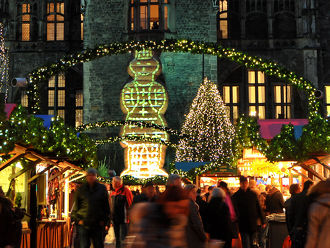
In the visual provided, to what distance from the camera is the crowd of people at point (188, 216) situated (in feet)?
16.6

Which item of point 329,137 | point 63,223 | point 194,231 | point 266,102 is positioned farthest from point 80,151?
point 266,102

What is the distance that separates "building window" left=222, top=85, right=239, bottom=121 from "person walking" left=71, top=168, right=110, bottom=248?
26.8m

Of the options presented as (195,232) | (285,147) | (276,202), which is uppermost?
(285,147)

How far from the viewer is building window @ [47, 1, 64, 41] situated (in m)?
38.2

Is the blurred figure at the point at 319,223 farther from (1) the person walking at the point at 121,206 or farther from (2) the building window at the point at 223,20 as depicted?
(2) the building window at the point at 223,20

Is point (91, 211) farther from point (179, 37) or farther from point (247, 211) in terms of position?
point (179, 37)

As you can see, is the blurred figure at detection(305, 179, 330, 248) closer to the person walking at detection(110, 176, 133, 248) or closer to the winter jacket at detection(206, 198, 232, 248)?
the winter jacket at detection(206, 198, 232, 248)

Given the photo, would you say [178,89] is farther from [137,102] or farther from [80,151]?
[80,151]

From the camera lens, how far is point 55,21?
38188mm

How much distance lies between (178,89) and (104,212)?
23490 mm

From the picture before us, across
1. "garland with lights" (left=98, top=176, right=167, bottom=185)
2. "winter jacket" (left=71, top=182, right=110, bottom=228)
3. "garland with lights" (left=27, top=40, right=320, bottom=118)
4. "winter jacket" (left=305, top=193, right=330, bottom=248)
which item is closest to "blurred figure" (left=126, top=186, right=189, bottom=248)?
"winter jacket" (left=305, top=193, right=330, bottom=248)

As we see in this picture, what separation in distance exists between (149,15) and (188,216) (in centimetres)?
2792

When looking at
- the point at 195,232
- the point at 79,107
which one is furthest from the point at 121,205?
the point at 79,107

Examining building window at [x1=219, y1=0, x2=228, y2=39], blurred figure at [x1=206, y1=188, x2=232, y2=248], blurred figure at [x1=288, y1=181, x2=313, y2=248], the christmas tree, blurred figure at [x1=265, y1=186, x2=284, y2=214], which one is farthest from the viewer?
building window at [x1=219, y1=0, x2=228, y2=39]
